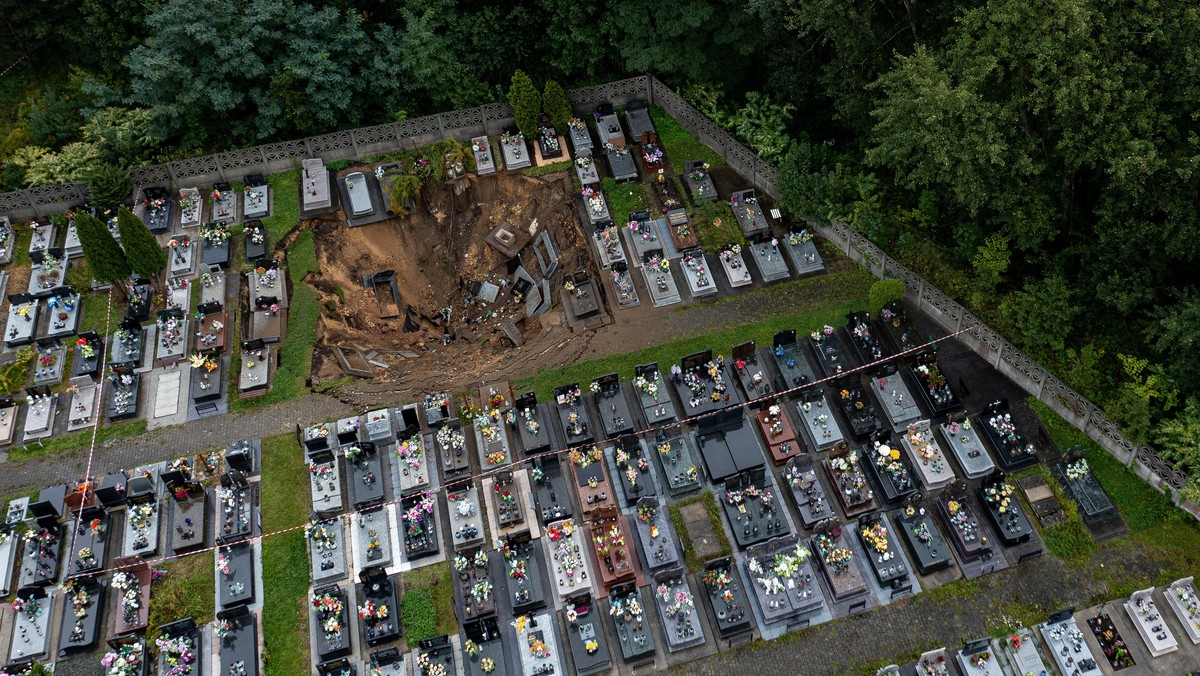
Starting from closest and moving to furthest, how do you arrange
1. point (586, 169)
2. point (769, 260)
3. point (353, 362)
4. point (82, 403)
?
point (82, 403) < point (353, 362) < point (769, 260) < point (586, 169)

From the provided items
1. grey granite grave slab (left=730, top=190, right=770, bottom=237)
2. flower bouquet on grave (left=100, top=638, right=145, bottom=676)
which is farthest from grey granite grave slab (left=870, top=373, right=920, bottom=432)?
flower bouquet on grave (left=100, top=638, right=145, bottom=676)

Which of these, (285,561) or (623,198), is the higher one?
(623,198)

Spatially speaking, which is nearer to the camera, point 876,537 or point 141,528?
point 876,537

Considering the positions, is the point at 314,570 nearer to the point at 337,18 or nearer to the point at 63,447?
the point at 63,447

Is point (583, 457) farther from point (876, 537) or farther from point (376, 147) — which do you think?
point (376, 147)

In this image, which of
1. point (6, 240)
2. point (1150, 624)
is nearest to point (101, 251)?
point (6, 240)

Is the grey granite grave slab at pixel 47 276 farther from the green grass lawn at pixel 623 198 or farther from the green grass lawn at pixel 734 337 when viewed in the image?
the green grass lawn at pixel 623 198

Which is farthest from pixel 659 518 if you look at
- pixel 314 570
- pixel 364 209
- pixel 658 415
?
pixel 364 209
